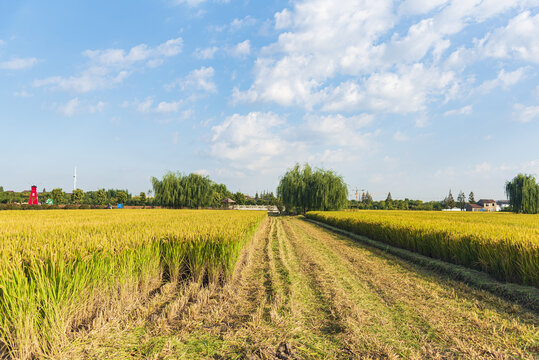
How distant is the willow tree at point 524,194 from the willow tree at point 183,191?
59.5 m

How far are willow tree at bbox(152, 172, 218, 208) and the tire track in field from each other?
47229 millimetres

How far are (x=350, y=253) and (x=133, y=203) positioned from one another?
94195 mm

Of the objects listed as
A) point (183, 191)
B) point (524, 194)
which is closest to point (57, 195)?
point (183, 191)

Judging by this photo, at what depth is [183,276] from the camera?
5.28m

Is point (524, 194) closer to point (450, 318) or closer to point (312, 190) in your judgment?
point (312, 190)

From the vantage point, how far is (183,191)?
49594mm

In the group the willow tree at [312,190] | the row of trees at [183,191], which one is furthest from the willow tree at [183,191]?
the willow tree at [312,190]

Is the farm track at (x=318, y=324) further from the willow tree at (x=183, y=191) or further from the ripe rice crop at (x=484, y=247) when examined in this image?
the willow tree at (x=183, y=191)

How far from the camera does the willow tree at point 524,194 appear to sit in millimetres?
44562

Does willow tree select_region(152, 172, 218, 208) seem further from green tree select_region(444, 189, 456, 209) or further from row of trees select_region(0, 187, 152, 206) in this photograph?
green tree select_region(444, 189, 456, 209)

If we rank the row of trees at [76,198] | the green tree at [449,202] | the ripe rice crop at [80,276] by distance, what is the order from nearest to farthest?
1. the ripe rice crop at [80,276]
2. the row of trees at [76,198]
3. the green tree at [449,202]

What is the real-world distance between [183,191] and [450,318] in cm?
5012

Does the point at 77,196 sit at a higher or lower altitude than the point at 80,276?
higher

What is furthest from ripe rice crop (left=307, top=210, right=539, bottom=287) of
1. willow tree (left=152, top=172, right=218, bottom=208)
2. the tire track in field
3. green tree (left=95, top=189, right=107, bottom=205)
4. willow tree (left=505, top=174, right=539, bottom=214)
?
green tree (left=95, top=189, right=107, bottom=205)
